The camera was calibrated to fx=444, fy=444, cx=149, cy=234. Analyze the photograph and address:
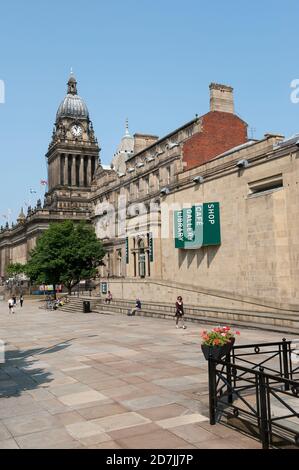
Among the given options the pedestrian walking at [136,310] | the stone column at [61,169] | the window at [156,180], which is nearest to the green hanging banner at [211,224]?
the pedestrian walking at [136,310]

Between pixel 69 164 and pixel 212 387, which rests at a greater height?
pixel 69 164

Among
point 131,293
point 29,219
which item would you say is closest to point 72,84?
point 29,219

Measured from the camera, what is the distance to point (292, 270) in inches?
1075

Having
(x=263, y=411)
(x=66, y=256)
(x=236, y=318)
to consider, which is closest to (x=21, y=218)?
(x=66, y=256)

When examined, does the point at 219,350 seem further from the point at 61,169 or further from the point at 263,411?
the point at 61,169

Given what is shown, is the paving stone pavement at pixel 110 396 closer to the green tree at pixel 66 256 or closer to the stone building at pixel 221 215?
the stone building at pixel 221 215

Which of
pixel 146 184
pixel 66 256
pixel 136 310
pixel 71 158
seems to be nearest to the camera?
pixel 136 310

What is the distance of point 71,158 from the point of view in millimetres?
113562

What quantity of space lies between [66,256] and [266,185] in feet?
104

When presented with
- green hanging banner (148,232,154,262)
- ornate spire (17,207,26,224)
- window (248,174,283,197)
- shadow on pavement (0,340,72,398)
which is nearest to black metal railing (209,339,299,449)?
shadow on pavement (0,340,72,398)

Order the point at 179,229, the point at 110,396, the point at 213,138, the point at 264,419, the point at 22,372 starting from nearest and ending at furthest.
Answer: the point at 264,419 → the point at 110,396 → the point at 22,372 → the point at 179,229 → the point at 213,138

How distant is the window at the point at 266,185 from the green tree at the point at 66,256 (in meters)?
29.7

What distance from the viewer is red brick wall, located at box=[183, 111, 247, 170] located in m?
45.9
